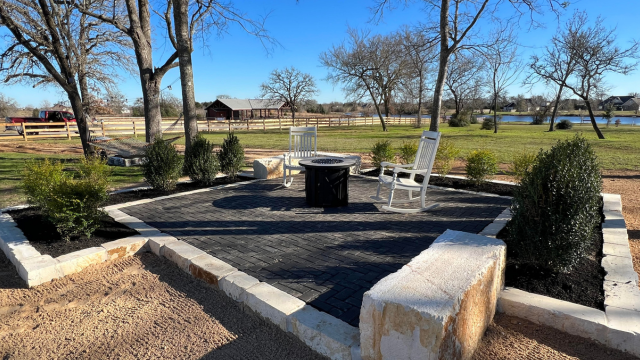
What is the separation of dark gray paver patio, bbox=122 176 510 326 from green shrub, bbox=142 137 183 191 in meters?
0.57

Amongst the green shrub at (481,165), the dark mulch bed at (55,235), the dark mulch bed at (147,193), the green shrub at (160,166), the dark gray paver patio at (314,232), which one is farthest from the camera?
the green shrub at (481,165)

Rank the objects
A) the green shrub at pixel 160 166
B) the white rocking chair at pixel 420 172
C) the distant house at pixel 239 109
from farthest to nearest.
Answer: the distant house at pixel 239 109
the green shrub at pixel 160 166
the white rocking chair at pixel 420 172

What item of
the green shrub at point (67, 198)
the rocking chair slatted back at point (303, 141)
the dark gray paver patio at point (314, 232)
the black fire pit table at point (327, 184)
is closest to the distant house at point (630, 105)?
the rocking chair slatted back at point (303, 141)

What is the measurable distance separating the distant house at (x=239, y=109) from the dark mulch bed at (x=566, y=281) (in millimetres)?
54180

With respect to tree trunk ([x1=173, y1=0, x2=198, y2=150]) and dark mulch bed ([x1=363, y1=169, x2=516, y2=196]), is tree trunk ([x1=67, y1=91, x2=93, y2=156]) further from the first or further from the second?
dark mulch bed ([x1=363, y1=169, x2=516, y2=196])

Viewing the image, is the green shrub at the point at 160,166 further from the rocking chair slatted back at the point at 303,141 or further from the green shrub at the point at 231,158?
the rocking chair slatted back at the point at 303,141

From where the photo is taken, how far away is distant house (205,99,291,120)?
55688 mm

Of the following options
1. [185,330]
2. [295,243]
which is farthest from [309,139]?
[185,330]

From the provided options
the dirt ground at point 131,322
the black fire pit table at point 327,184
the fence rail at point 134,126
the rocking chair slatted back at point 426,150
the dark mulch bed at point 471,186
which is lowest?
the dirt ground at point 131,322

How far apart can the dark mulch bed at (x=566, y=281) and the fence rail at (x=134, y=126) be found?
50.6 feet

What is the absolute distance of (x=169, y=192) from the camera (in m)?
5.95

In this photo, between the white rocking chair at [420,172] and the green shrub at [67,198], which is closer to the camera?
the green shrub at [67,198]

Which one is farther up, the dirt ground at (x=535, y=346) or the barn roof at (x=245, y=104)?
the barn roof at (x=245, y=104)

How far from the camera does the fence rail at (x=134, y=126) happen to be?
64.9ft
